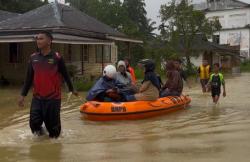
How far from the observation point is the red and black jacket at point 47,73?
805cm

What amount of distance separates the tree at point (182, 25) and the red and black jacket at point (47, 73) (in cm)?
2959

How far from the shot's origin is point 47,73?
317 inches

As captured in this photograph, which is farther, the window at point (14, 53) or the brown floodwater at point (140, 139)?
the window at point (14, 53)

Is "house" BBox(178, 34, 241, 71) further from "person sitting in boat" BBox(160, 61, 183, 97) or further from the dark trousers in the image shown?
the dark trousers

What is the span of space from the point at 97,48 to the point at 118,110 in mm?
19230

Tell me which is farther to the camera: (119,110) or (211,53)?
(211,53)

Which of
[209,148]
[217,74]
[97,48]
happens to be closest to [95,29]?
[97,48]

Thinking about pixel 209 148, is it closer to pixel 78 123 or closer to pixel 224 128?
pixel 224 128

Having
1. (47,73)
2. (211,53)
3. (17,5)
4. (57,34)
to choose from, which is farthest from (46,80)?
(211,53)

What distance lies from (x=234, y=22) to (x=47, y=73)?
67394mm

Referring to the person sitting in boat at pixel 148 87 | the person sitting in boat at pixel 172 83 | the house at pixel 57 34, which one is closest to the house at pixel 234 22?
the house at pixel 57 34

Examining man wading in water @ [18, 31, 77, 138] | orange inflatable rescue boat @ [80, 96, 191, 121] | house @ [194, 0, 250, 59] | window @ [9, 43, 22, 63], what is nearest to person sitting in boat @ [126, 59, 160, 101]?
orange inflatable rescue boat @ [80, 96, 191, 121]

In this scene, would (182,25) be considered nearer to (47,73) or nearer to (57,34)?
(57,34)

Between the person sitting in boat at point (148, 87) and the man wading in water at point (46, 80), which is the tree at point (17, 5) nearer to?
the person sitting in boat at point (148, 87)
